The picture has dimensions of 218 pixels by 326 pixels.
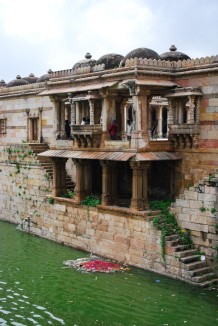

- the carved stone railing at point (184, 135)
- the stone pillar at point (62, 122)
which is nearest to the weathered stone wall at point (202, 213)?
the carved stone railing at point (184, 135)

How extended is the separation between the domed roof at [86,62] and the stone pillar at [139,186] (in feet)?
16.6

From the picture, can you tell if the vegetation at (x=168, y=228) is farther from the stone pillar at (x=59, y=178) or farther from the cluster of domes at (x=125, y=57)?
the stone pillar at (x=59, y=178)

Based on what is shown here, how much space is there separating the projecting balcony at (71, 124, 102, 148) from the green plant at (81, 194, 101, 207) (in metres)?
1.91

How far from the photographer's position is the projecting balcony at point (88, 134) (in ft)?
58.3

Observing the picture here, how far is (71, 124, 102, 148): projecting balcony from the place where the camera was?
58.3 ft

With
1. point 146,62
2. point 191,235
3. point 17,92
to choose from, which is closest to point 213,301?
point 191,235

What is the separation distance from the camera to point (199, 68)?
52.3 ft

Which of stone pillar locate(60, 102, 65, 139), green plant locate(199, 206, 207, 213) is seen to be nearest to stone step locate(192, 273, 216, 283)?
green plant locate(199, 206, 207, 213)

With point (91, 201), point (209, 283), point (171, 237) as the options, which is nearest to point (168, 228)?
point (171, 237)

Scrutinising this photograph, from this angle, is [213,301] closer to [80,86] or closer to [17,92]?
[80,86]

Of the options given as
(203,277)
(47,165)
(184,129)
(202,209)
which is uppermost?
(184,129)

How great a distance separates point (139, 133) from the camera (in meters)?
16.2

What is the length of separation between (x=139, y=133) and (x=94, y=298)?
5.38 metres

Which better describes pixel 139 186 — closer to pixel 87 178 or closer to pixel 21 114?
pixel 87 178
